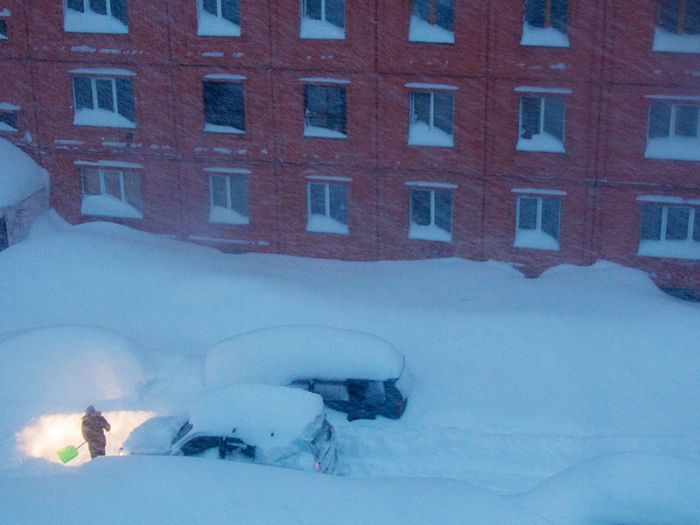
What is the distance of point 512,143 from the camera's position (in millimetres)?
22109

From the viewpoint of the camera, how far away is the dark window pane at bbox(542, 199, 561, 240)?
74.1 ft

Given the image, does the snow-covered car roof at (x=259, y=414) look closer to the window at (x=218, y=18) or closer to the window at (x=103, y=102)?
the window at (x=218, y=18)

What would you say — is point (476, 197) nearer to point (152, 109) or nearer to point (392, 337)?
point (392, 337)

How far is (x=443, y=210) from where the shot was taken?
76.3 ft

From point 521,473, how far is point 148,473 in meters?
6.21

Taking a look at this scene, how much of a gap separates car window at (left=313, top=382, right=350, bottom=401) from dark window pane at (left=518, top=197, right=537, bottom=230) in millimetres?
9338

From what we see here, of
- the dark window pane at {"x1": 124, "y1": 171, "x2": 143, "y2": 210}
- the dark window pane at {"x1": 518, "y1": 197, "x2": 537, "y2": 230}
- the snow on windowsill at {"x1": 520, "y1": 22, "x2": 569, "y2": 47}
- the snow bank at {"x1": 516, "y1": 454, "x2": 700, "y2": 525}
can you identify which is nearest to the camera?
the snow bank at {"x1": 516, "y1": 454, "x2": 700, "y2": 525}

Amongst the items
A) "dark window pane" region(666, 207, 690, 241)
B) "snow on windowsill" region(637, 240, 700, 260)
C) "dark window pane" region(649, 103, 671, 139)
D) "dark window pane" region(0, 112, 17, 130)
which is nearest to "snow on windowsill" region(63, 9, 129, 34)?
"dark window pane" region(0, 112, 17, 130)

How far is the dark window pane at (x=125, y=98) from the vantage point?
24234mm

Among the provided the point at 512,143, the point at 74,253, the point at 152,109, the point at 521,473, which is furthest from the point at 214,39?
the point at 521,473

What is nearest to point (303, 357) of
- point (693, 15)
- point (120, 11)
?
point (693, 15)

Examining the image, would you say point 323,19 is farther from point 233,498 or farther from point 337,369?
point 233,498

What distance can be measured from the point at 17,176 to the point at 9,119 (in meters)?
2.23

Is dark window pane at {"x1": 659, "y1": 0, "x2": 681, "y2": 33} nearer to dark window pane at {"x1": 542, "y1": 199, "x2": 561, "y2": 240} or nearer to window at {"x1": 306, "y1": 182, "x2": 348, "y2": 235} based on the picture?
dark window pane at {"x1": 542, "y1": 199, "x2": 561, "y2": 240}
